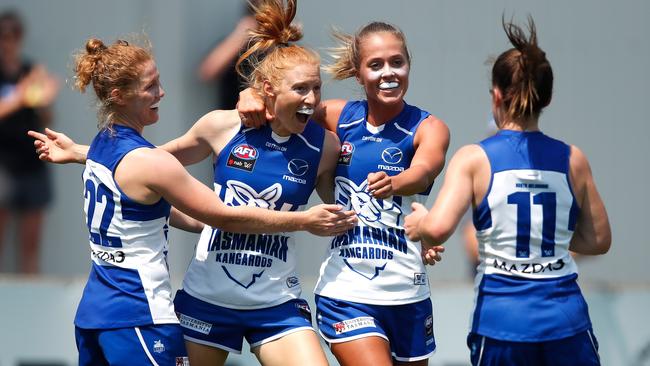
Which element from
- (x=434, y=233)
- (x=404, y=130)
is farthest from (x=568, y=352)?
(x=404, y=130)

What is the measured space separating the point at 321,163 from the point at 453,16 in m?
4.07

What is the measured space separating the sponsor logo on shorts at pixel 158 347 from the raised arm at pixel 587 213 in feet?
5.74

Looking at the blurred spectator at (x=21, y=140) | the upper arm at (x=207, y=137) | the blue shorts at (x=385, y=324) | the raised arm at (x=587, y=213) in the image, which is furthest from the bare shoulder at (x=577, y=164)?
the blurred spectator at (x=21, y=140)

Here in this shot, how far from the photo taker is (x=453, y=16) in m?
9.00

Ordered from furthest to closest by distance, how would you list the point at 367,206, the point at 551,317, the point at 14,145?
the point at 14,145 < the point at 367,206 < the point at 551,317

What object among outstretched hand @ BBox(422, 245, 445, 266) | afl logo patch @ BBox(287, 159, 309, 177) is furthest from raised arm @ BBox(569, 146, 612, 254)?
afl logo patch @ BBox(287, 159, 309, 177)

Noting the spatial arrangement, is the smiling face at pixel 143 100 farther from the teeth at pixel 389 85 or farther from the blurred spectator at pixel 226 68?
the blurred spectator at pixel 226 68

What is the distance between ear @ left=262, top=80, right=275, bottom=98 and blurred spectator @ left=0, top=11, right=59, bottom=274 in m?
4.07

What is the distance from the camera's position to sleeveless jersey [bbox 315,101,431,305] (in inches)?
204

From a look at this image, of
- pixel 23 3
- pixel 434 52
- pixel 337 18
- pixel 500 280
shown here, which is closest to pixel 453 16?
pixel 434 52

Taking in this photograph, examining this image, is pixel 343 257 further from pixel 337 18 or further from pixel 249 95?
pixel 337 18

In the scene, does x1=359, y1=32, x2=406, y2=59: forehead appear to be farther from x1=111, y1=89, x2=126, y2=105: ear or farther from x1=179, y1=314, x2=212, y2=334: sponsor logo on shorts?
x1=179, y1=314, x2=212, y2=334: sponsor logo on shorts

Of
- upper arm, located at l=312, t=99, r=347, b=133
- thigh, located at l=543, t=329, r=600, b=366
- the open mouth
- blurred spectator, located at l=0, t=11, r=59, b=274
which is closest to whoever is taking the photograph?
thigh, located at l=543, t=329, r=600, b=366

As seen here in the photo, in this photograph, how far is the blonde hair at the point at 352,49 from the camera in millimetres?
5277
